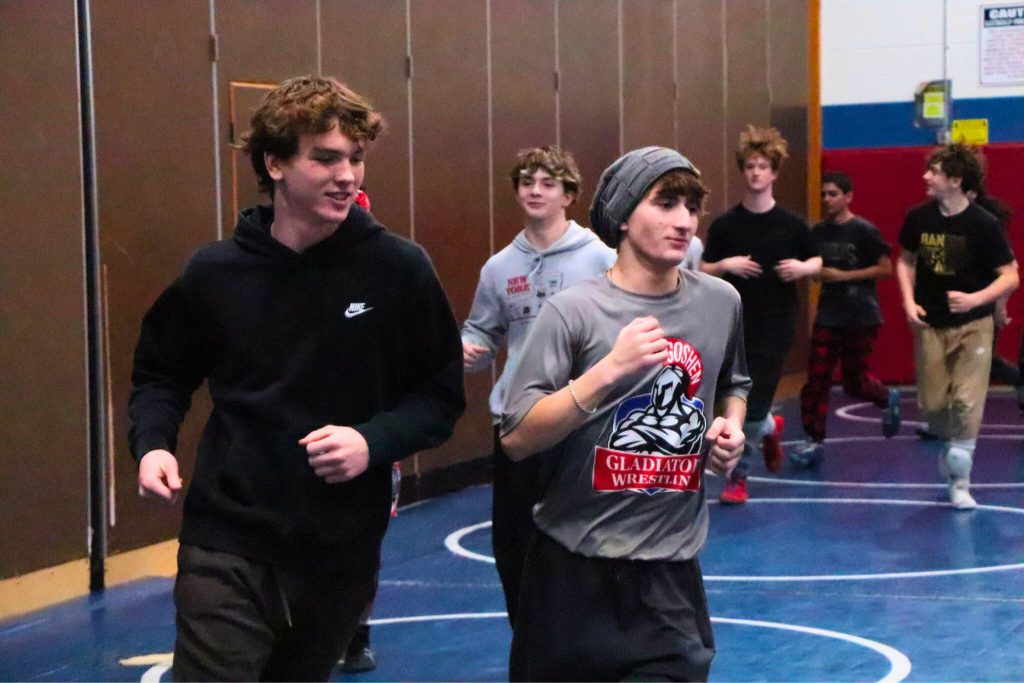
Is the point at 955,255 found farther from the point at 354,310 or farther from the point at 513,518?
the point at 354,310

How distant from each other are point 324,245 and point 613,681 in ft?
4.23

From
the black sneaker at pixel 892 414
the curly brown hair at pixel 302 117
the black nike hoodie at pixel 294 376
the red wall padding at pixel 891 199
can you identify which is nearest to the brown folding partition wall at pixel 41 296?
the black nike hoodie at pixel 294 376

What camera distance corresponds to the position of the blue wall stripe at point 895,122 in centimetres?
1714

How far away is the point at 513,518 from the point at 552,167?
5.25 feet

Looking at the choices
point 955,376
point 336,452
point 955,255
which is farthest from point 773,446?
point 336,452

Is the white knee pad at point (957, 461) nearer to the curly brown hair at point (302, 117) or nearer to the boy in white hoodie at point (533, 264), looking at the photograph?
the boy in white hoodie at point (533, 264)

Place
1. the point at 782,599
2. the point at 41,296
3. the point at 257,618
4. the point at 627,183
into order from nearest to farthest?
the point at 257,618, the point at 627,183, the point at 782,599, the point at 41,296

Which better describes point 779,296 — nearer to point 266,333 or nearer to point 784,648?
point 784,648

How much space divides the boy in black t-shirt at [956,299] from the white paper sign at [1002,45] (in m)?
7.82

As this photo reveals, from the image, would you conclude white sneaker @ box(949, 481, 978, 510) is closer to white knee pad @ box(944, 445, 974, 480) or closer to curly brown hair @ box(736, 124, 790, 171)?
white knee pad @ box(944, 445, 974, 480)

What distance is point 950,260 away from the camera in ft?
32.3

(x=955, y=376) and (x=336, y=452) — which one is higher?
(x=336, y=452)

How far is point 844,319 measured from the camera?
12.2m

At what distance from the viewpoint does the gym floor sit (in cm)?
666
